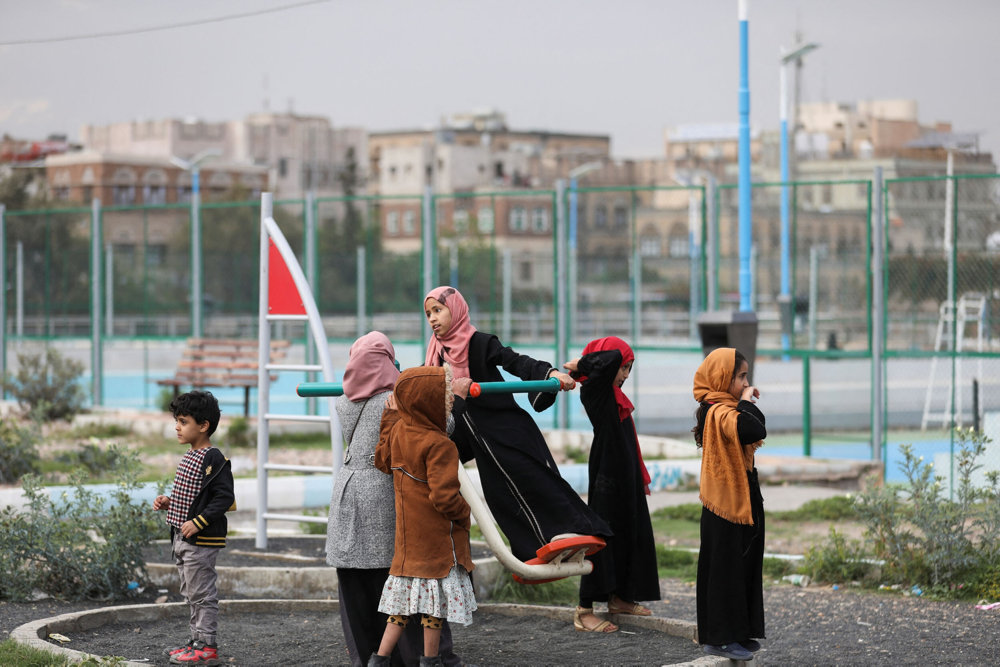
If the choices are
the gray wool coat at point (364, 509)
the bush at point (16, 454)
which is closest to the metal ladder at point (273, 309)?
the gray wool coat at point (364, 509)

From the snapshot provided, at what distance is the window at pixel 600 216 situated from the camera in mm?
78625

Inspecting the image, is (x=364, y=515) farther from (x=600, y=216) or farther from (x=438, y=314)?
(x=600, y=216)

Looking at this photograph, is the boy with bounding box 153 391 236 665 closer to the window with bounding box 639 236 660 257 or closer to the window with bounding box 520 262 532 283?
the window with bounding box 520 262 532 283

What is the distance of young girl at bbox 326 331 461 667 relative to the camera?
5.23 m

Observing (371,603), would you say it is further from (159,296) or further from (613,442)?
(159,296)

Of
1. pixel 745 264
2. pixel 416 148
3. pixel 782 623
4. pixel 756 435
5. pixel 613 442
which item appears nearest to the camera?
pixel 756 435

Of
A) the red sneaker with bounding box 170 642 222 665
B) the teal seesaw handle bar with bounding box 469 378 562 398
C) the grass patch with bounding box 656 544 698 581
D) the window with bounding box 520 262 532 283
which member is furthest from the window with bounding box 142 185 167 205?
the teal seesaw handle bar with bounding box 469 378 562 398

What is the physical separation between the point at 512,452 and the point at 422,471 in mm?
746

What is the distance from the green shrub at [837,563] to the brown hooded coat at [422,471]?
3.46 metres

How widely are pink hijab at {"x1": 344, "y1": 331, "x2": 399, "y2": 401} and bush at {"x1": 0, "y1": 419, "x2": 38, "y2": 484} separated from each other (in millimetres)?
6755

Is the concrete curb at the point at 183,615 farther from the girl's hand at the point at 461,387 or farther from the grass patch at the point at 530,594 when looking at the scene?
the girl's hand at the point at 461,387

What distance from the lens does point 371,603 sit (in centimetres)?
536

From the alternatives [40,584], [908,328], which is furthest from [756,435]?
[908,328]

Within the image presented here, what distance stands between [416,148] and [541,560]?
91435 millimetres
